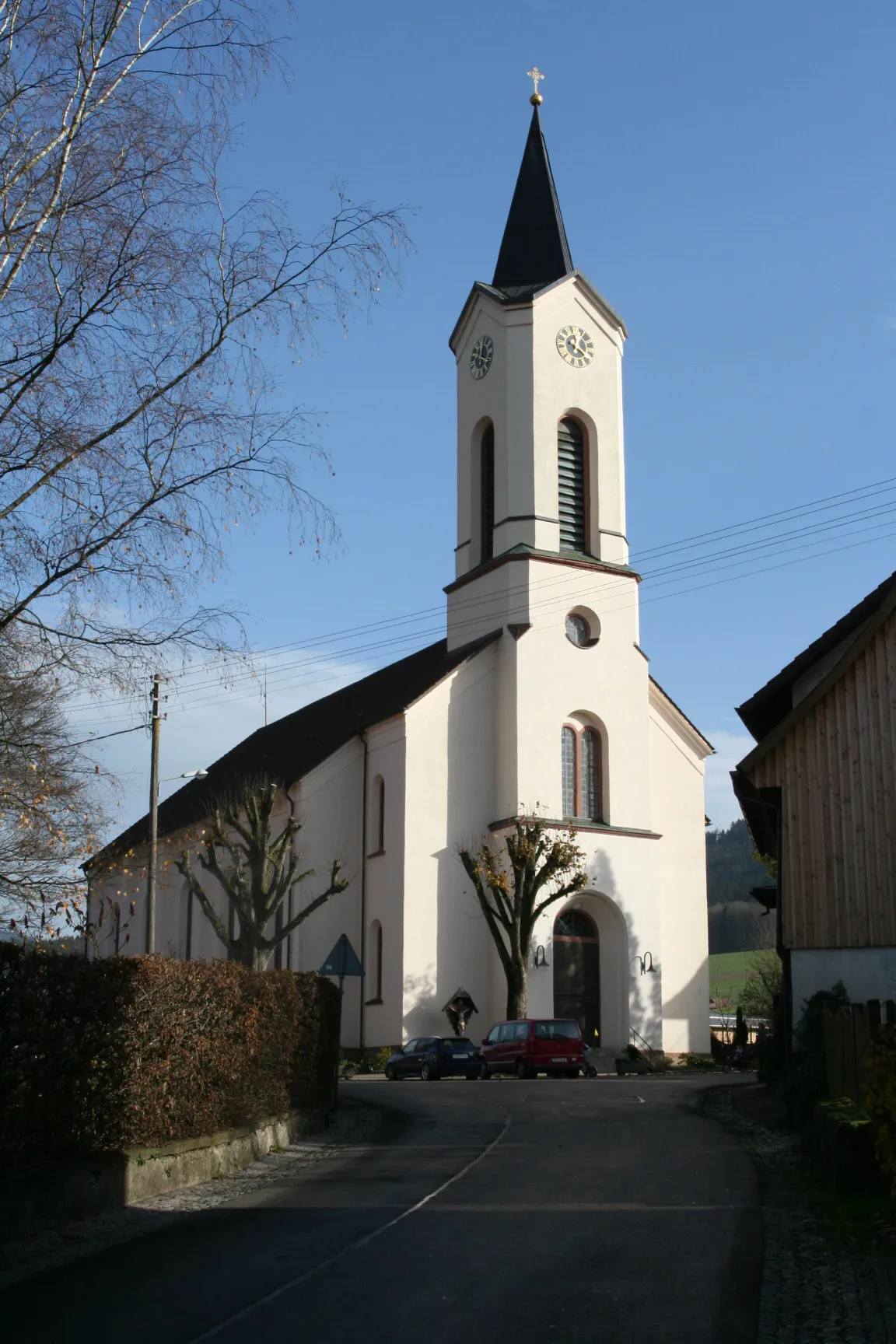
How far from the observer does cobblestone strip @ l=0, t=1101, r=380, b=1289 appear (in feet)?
33.4

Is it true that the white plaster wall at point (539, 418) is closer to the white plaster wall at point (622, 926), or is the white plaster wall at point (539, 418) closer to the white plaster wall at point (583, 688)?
the white plaster wall at point (583, 688)

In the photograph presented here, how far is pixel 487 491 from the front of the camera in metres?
42.9

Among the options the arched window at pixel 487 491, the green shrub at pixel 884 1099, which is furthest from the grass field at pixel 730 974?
the green shrub at pixel 884 1099

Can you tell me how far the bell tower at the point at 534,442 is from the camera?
4056 centimetres

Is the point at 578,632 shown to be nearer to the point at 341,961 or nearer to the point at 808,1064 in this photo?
the point at 341,961

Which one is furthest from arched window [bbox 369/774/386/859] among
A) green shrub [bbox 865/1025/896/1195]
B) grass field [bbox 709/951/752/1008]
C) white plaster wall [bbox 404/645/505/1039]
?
grass field [bbox 709/951/752/1008]

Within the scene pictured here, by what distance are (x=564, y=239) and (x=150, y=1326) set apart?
41593 mm

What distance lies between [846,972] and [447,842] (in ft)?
68.4

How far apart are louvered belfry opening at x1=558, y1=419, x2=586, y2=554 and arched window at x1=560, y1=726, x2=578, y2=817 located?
5.59 metres

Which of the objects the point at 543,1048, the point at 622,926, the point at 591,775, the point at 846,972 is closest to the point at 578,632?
the point at 591,775

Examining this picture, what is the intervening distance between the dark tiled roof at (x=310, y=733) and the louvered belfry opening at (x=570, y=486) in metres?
3.82

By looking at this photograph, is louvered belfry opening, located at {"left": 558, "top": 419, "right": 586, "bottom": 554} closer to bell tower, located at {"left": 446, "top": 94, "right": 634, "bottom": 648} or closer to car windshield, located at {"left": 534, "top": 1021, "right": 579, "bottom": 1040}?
bell tower, located at {"left": 446, "top": 94, "right": 634, "bottom": 648}

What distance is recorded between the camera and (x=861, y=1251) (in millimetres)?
9742

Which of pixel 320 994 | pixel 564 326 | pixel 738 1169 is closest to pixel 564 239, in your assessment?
pixel 564 326
